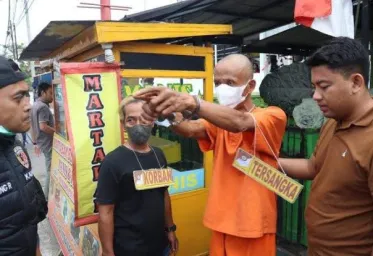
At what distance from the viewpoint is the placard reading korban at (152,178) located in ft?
6.77

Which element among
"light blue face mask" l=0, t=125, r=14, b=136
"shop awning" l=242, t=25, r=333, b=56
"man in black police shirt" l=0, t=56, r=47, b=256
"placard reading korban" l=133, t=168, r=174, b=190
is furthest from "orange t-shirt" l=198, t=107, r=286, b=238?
"shop awning" l=242, t=25, r=333, b=56

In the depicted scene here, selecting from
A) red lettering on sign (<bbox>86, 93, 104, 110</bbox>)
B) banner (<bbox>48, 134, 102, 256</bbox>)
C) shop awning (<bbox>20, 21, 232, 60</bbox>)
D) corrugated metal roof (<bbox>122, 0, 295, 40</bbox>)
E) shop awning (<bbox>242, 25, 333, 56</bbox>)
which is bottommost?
banner (<bbox>48, 134, 102, 256</bbox>)

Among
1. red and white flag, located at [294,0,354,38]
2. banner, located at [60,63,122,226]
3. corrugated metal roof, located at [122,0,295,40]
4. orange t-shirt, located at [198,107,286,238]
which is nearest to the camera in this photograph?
orange t-shirt, located at [198,107,286,238]

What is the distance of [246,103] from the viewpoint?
1984 mm

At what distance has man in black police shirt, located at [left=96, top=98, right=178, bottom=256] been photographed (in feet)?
6.78

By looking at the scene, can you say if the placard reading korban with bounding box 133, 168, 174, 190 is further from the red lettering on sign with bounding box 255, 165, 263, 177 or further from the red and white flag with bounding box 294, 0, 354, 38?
the red and white flag with bounding box 294, 0, 354, 38

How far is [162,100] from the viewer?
138 cm

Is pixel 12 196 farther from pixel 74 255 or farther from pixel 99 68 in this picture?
pixel 74 255

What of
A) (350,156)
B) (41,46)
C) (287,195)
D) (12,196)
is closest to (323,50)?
(350,156)

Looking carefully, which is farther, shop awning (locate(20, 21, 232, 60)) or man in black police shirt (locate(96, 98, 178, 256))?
shop awning (locate(20, 21, 232, 60))

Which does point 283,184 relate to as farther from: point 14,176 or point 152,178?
point 14,176

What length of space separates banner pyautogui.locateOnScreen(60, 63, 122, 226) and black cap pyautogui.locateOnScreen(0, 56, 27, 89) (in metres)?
0.47

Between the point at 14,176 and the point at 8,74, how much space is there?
53 cm

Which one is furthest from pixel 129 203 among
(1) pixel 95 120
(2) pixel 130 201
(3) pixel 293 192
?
(3) pixel 293 192
